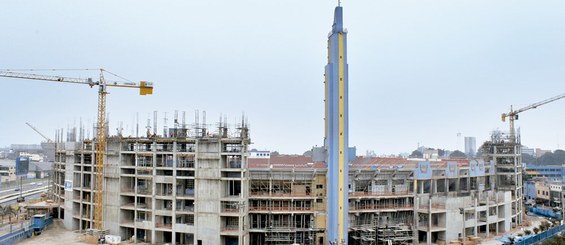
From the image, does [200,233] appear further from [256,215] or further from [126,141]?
[126,141]

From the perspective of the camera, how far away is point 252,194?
1996 inches

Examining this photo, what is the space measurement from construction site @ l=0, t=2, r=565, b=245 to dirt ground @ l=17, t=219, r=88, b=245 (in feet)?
4.77

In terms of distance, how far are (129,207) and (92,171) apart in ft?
25.6

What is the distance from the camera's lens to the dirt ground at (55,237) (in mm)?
49781

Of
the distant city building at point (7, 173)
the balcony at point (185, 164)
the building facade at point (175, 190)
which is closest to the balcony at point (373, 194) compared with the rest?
the building facade at point (175, 190)

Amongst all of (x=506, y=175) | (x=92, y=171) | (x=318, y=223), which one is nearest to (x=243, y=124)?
(x=318, y=223)

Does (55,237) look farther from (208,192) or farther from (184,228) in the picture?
(208,192)

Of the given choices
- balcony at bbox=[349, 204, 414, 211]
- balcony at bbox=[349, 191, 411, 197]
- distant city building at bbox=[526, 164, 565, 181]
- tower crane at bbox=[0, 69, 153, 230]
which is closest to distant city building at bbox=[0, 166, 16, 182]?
tower crane at bbox=[0, 69, 153, 230]

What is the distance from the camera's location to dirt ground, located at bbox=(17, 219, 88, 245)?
49.8 meters

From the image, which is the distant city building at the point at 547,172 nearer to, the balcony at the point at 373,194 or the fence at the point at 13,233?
the balcony at the point at 373,194

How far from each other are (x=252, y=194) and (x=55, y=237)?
25421 millimetres

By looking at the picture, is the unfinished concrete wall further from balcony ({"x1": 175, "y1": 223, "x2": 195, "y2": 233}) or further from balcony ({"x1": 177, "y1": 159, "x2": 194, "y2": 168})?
balcony ({"x1": 177, "y1": 159, "x2": 194, "y2": 168})

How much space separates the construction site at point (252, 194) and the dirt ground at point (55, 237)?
145 centimetres

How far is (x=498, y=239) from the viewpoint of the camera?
53875mm
